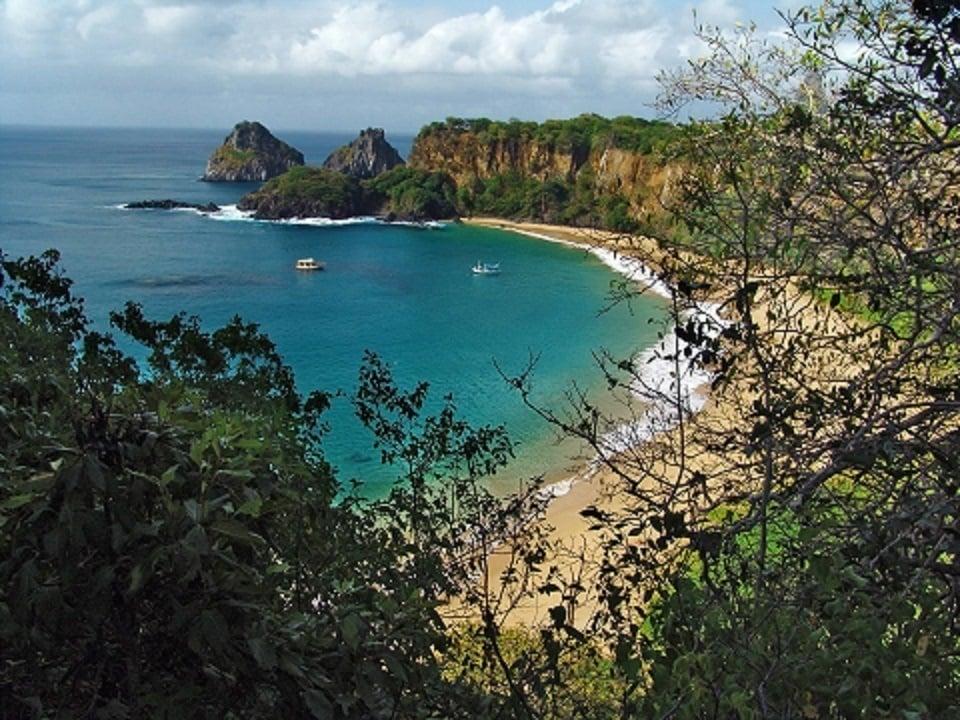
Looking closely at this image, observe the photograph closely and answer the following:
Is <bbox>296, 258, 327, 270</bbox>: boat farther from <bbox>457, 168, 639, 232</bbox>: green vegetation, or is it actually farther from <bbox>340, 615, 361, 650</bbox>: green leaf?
<bbox>340, 615, 361, 650</bbox>: green leaf

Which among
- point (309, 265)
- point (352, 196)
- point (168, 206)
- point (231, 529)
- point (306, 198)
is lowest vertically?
point (309, 265)

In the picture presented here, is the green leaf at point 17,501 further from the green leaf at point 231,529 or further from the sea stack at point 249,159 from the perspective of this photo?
→ the sea stack at point 249,159

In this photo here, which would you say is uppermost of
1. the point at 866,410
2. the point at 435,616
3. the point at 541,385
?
the point at 866,410

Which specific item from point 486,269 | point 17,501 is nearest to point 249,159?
point 486,269

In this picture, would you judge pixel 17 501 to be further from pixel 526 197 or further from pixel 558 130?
pixel 558 130

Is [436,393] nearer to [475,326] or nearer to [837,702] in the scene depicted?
[475,326]

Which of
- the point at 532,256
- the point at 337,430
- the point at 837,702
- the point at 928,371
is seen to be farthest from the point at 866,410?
the point at 532,256
